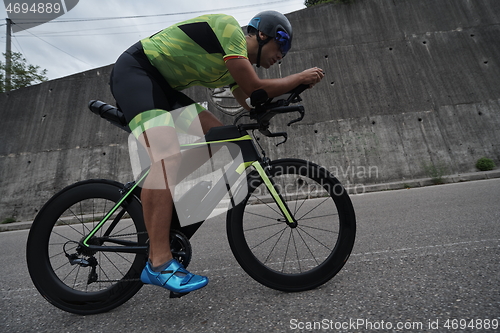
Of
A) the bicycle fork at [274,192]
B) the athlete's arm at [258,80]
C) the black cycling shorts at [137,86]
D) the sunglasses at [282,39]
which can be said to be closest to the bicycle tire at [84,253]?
the black cycling shorts at [137,86]

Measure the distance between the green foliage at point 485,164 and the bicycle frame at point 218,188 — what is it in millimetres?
9500

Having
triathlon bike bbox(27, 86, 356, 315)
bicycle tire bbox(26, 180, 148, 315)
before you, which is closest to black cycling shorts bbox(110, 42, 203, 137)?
triathlon bike bbox(27, 86, 356, 315)

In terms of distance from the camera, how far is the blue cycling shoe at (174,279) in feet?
4.65

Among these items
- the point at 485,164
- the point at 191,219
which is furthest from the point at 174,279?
the point at 485,164

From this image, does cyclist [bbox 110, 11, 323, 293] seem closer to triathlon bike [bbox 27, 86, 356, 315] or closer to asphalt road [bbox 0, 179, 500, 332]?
triathlon bike [bbox 27, 86, 356, 315]

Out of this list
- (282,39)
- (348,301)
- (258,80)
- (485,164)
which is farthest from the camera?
(485,164)

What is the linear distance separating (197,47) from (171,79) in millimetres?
259

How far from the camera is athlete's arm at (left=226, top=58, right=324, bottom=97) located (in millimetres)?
1555

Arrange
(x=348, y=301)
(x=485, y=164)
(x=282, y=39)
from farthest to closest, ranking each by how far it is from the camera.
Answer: (x=485, y=164) < (x=282, y=39) < (x=348, y=301)

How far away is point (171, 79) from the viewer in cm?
175

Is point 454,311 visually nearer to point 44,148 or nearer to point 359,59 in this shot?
point 359,59

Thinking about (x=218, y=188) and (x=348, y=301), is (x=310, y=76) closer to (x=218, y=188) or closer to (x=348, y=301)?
(x=218, y=188)

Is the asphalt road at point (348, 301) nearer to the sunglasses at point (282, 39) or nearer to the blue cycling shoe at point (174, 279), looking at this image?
the blue cycling shoe at point (174, 279)

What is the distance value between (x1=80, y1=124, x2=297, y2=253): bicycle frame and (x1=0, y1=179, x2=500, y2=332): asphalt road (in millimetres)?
372
